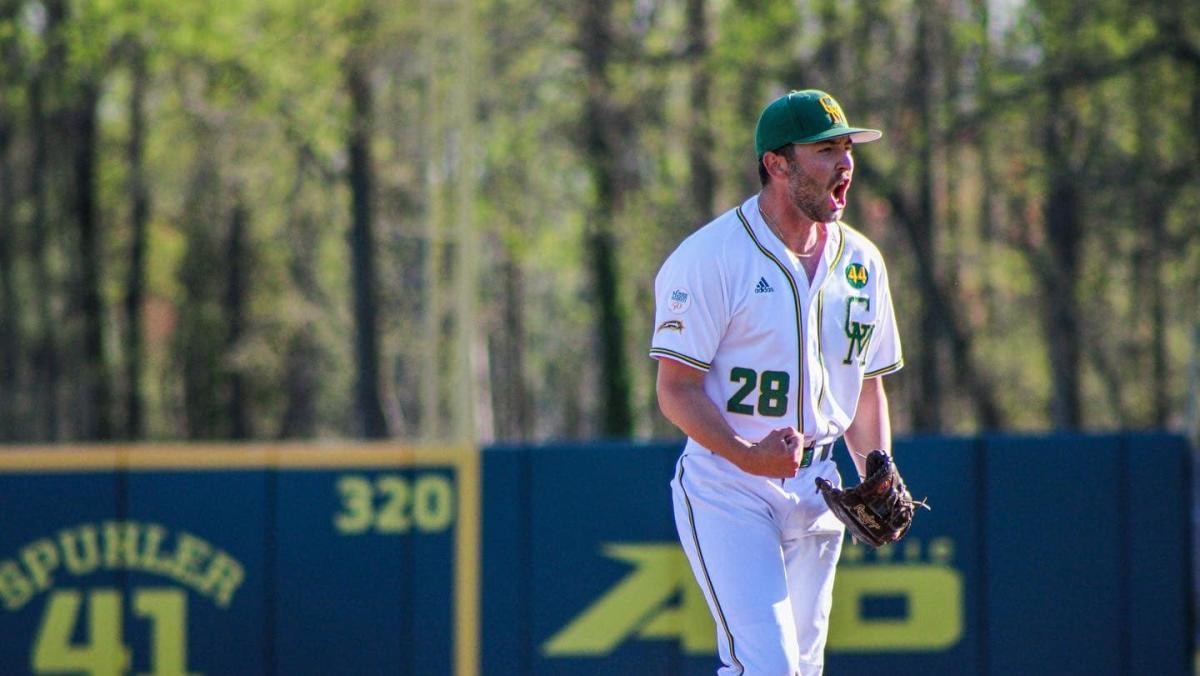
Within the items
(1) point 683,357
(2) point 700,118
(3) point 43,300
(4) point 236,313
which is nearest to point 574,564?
(1) point 683,357

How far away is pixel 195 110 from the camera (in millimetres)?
25656

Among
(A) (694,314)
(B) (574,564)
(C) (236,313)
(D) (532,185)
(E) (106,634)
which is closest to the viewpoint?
(A) (694,314)

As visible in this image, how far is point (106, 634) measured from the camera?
8.78 m

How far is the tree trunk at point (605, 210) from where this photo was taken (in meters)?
21.8

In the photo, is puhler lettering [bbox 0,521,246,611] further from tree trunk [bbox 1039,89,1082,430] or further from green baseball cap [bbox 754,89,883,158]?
tree trunk [bbox 1039,89,1082,430]

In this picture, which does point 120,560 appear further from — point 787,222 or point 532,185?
point 532,185

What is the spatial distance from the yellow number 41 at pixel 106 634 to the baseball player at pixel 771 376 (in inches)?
192

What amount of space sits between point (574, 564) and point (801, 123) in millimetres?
4753

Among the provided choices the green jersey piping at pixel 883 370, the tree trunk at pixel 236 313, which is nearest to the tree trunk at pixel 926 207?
the tree trunk at pixel 236 313

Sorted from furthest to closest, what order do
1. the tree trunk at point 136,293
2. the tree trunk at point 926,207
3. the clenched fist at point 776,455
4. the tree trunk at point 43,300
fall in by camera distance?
1. the tree trunk at point 136,293
2. the tree trunk at point 43,300
3. the tree trunk at point 926,207
4. the clenched fist at point 776,455

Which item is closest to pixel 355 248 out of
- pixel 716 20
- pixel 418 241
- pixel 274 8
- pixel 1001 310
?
pixel 418 241

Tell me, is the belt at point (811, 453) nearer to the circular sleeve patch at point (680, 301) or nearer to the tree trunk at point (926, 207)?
the circular sleeve patch at point (680, 301)

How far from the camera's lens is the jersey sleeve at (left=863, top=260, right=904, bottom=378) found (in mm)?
5039

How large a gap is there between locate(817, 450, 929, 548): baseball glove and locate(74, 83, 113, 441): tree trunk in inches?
1050
